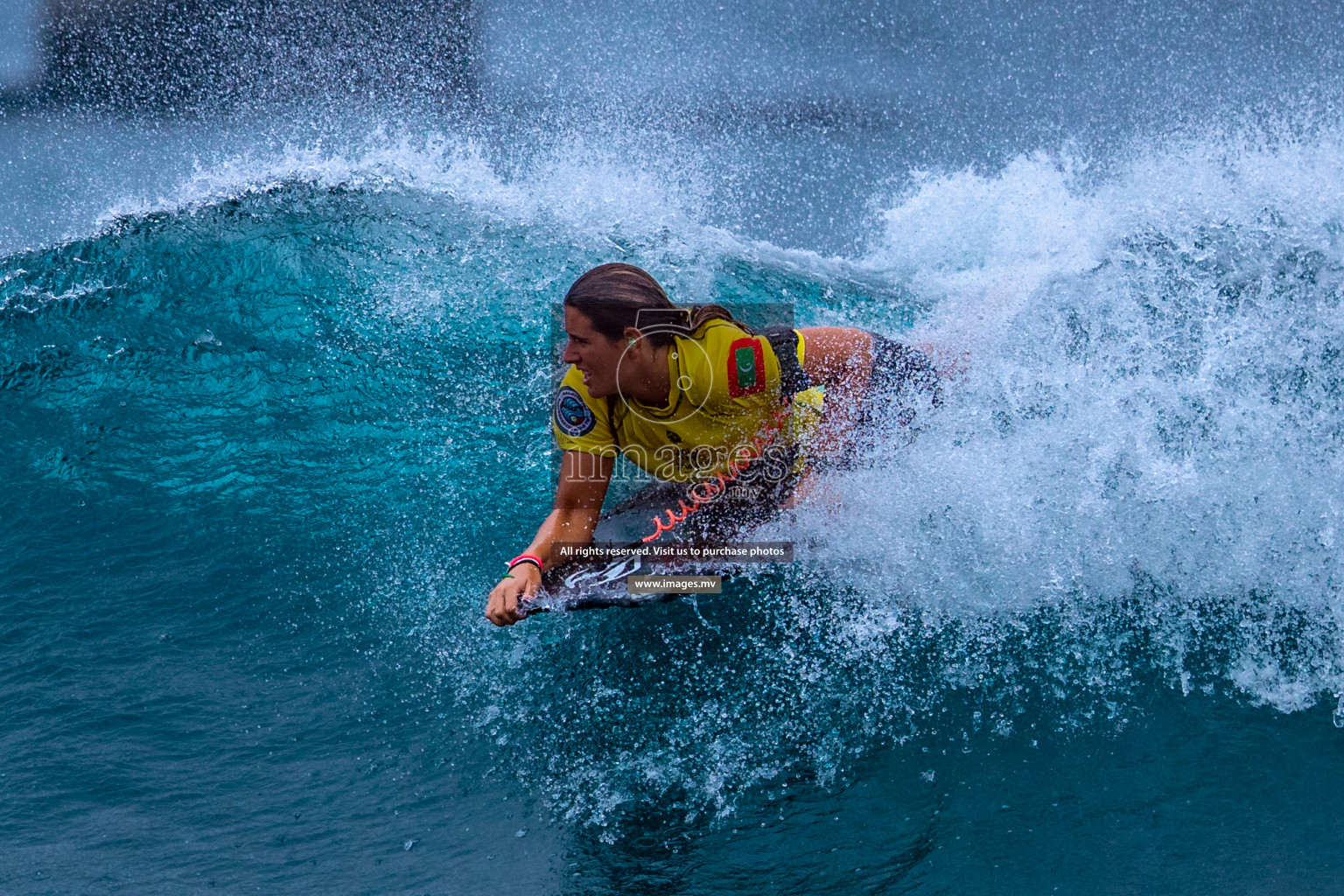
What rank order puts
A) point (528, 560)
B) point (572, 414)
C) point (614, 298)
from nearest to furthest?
point (614, 298) < point (528, 560) < point (572, 414)

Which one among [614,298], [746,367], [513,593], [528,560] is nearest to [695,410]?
[746,367]

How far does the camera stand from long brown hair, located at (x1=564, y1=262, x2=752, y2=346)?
2680 millimetres

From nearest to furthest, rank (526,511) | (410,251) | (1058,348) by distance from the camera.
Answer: (1058,348), (526,511), (410,251)

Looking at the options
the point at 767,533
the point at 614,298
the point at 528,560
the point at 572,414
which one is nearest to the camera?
the point at 614,298

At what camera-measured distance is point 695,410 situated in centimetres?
300

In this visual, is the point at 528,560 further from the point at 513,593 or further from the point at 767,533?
the point at 767,533

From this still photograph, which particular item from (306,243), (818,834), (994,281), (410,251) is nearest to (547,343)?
(410,251)

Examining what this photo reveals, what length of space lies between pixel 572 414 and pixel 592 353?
0.87ft

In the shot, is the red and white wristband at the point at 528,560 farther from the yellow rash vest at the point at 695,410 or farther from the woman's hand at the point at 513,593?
the yellow rash vest at the point at 695,410

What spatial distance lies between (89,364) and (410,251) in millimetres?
1767

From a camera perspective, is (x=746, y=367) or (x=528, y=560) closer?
(x=528, y=560)

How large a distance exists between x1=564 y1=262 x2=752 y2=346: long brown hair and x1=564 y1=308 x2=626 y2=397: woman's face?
0.02 m

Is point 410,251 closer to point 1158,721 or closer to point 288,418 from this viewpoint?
point 288,418

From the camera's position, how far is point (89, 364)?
17.4 feet
